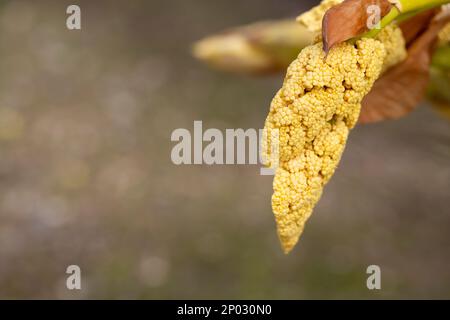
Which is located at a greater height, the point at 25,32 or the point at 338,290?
the point at 25,32

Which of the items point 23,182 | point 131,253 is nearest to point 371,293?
point 131,253

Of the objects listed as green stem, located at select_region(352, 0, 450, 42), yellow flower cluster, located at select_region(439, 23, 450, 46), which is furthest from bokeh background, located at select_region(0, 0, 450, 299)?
green stem, located at select_region(352, 0, 450, 42)

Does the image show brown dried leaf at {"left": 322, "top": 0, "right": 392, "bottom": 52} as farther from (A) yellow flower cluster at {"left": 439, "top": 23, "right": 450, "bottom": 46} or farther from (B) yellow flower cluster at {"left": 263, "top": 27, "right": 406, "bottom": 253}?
(A) yellow flower cluster at {"left": 439, "top": 23, "right": 450, "bottom": 46}

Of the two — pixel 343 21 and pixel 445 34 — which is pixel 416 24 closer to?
pixel 445 34

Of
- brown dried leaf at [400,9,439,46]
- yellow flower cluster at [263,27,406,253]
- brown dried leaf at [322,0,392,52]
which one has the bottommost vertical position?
yellow flower cluster at [263,27,406,253]

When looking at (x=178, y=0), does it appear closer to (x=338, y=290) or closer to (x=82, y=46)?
(x=82, y=46)

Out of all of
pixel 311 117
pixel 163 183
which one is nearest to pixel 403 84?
pixel 311 117
